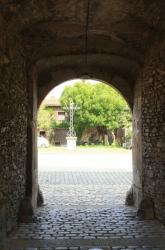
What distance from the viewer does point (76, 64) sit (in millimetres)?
9875

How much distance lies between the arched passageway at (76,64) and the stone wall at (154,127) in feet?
0.05

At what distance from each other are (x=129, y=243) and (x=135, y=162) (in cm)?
350

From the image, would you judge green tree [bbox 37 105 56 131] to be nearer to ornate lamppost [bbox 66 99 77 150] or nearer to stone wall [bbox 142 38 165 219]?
ornate lamppost [bbox 66 99 77 150]

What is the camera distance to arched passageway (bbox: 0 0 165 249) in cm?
621

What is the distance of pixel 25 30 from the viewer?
7082 millimetres

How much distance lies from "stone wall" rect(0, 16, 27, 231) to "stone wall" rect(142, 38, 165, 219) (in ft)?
7.02

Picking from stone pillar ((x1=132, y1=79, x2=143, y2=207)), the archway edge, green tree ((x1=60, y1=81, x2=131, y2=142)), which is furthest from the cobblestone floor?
green tree ((x1=60, y1=81, x2=131, y2=142))

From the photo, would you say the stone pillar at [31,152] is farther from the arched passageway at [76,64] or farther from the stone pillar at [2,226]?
the stone pillar at [2,226]

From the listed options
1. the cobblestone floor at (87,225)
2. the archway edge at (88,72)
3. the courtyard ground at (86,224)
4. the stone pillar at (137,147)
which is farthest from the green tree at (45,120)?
the stone pillar at (137,147)

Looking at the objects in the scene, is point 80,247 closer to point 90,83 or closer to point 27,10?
point 27,10

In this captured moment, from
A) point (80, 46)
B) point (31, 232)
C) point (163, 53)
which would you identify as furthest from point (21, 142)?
point (163, 53)

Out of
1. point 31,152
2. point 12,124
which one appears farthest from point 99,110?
point 12,124

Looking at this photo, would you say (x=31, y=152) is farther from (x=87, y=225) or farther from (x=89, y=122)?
(x=89, y=122)

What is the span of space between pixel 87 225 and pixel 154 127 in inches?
76.2
